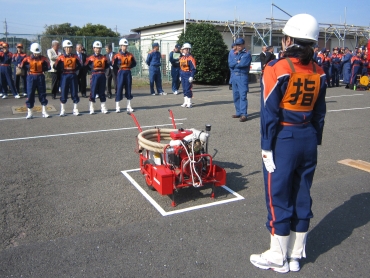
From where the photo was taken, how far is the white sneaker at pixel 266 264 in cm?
363

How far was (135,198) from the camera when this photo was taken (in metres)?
5.38

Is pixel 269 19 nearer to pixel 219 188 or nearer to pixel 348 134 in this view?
pixel 348 134

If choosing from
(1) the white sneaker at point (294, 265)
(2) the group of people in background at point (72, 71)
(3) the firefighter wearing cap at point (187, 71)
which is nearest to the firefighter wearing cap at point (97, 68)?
(2) the group of people in background at point (72, 71)

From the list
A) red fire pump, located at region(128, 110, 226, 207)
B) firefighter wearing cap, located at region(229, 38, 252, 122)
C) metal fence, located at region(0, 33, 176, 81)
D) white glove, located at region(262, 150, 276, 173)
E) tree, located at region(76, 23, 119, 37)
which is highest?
tree, located at region(76, 23, 119, 37)

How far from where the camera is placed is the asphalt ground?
374cm

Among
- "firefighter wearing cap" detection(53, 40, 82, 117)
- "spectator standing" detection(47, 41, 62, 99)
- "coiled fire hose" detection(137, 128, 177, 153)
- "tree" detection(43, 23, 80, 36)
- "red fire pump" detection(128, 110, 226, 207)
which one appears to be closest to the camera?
"red fire pump" detection(128, 110, 226, 207)

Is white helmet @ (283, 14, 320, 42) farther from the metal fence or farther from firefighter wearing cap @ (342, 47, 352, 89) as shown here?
firefighter wearing cap @ (342, 47, 352, 89)

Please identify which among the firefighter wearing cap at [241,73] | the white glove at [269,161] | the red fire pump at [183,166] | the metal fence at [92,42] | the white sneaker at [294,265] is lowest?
the white sneaker at [294,265]

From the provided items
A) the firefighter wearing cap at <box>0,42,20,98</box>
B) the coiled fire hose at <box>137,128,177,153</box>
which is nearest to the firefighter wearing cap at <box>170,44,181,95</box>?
the firefighter wearing cap at <box>0,42,20,98</box>

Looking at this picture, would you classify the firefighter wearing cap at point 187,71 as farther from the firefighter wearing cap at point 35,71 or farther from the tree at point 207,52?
the tree at point 207,52

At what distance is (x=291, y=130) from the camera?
3385 mm

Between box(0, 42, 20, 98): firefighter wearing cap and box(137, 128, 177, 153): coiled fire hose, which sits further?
box(0, 42, 20, 98): firefighter wearing cap

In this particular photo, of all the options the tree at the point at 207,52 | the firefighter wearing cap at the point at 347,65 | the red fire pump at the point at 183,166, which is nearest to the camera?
the red fire pump at the point at 183,166

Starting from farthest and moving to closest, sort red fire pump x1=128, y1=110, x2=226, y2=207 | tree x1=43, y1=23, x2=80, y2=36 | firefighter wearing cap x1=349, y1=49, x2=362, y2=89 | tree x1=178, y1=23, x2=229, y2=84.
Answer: tree x1=43, y1=23, x2=80, y2=36 → tree x1=178, y1=23, x2=229, y2=84 → firefighter wearing cap x1=349, y1=49, x2=362, y2=89 → red fire pump x1=128, y1=110, x2=226, y2=207
